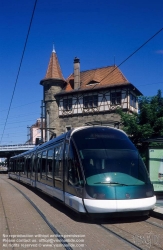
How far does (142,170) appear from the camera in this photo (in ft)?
30.6

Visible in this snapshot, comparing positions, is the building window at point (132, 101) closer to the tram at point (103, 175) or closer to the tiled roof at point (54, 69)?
the tiled roof at point (54, 69)

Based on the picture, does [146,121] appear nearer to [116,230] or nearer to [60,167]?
[60,167]

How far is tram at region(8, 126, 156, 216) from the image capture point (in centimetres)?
846

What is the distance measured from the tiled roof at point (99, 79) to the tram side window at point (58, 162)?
33027 mm

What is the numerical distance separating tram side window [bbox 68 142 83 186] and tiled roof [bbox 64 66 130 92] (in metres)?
35.1

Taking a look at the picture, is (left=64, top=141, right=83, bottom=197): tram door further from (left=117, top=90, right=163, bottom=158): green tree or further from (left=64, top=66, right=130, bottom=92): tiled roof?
(left=64, top=66, right=130, bottom=92): tiled roof

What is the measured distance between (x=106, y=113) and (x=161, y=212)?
35746 millimetres

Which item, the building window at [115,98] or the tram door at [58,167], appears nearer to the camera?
the tram door at [58,167]

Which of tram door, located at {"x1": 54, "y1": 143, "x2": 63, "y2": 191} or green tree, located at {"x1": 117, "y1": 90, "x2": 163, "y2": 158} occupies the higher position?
green tree, located at {"x1": 117, "y1": 90, "x2": 163, "y2": 158}

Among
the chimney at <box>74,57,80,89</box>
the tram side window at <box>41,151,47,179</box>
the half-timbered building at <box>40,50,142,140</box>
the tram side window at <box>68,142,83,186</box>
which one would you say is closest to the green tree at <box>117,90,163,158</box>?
the tram side window at <box>41,151,47,179</box>

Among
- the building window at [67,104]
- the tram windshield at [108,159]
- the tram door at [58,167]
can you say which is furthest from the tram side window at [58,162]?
the building window at [67,104]

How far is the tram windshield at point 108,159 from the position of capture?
884 cm

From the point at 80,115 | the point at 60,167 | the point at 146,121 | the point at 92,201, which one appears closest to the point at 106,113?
the point at 80,115

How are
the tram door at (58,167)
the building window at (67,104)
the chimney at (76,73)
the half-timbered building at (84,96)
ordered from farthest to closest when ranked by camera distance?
the chimney at (76,73)
the building window at (67,104)
the half-timbered building at (84,96)
the tram door at (58,167)
